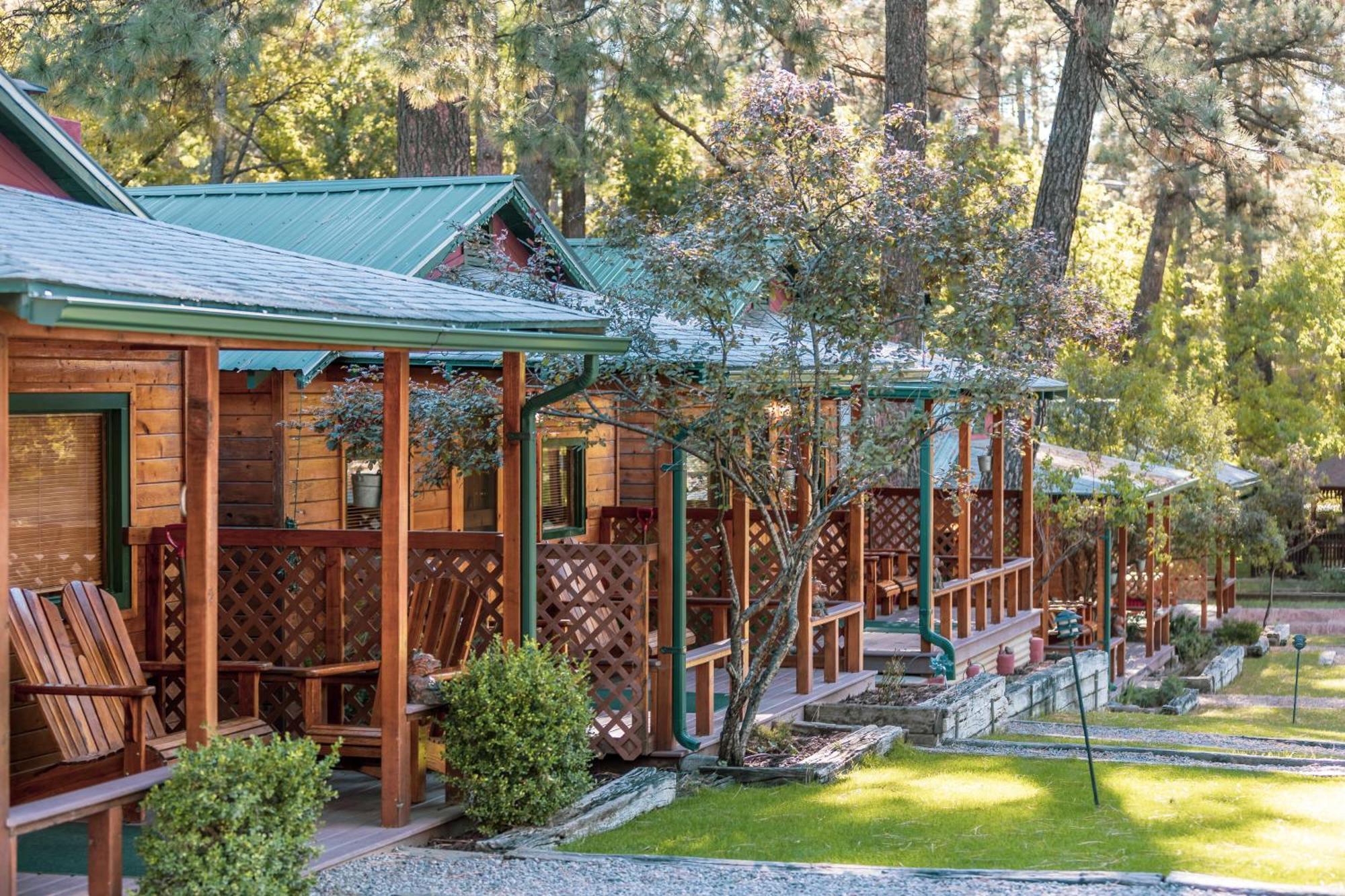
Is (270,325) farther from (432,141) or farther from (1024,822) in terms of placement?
(432,141)

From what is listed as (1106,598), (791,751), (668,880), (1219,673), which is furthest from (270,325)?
(1219,673)

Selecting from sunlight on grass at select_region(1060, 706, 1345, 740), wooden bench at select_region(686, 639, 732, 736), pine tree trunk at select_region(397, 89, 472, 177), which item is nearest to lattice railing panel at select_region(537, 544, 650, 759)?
wooden bench at select_region(686, 639, 732, 736)

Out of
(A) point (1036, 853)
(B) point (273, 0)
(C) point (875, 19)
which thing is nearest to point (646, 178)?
(C) point (875, 19)

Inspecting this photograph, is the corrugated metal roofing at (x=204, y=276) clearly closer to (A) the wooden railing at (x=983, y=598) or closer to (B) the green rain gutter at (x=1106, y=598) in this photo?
(A) the wooden railing at (x=983, y=598)

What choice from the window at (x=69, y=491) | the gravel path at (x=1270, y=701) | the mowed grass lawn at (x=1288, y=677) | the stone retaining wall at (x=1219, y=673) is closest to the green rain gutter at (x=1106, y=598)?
the gravel path at (x=1270, y=701)

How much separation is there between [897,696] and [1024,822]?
12.5 feet

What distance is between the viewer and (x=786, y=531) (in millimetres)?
10070

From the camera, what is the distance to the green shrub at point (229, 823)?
595cm

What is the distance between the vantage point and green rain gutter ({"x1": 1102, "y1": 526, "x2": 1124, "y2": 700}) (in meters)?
20.2

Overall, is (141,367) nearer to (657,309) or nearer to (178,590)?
(178,590)

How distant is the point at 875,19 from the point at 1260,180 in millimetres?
7437

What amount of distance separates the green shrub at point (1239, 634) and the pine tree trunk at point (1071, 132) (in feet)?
34.3

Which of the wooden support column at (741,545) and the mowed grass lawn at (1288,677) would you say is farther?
the mowed grass lawn at (1288,677)

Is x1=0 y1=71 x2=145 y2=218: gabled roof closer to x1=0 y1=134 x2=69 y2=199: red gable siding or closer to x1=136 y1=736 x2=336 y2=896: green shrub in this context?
x1=0 y1=134 x2=69 y2=199: red gable siding
